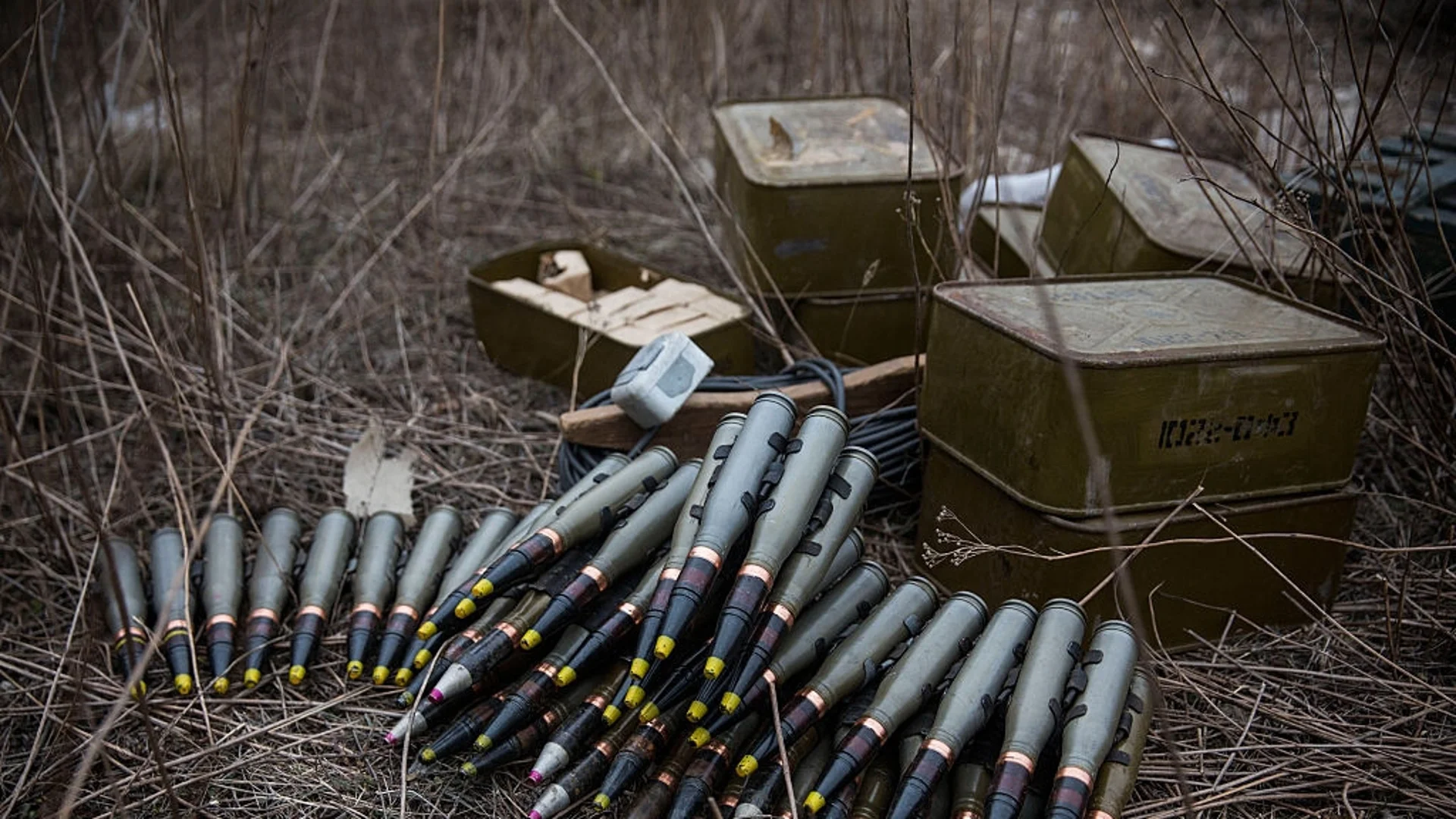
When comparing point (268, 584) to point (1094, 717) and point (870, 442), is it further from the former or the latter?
point (1094, 717)

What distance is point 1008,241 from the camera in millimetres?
4539

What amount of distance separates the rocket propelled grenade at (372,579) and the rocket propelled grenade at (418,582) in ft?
0.13

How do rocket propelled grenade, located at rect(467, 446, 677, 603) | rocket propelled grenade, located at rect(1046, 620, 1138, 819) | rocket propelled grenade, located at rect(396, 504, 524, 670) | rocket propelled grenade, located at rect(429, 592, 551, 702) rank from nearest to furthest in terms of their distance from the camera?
rocket propelled grenade, located at rect(1046, 620, 1138, 819) → rocket propelled grenade, located at rect(429, 592, 551, 702) → rocket propelled grenade, located at rect(467, 446, 677, 603) → rocket propelled grenade, located at rect(396, 504, 524, 670)

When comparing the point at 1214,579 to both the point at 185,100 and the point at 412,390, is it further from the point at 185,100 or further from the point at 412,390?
the point at 185,100

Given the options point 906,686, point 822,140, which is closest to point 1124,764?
point 906,686

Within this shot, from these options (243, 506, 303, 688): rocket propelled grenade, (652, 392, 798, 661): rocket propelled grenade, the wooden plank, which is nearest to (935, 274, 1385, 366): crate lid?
the wooden plank

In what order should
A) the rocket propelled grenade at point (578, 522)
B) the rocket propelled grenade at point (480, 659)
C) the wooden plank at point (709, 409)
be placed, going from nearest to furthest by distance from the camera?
1. the rocket propelled grenade at point (480, 659)
2. the rocket propelled grenade at point (578, 522)
3. the wooden plank at point (709, 409)

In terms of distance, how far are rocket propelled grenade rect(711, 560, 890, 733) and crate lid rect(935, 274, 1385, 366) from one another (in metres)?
0.71

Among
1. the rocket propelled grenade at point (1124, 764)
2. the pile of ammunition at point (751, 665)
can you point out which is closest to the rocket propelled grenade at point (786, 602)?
the pile of ammunition at point (751, 665)

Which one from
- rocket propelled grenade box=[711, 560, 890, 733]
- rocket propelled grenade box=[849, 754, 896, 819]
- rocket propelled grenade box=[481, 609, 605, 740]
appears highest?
rocket propelled grenade box=[711, 560, 890, 733]

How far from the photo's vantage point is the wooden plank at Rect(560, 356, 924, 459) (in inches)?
140

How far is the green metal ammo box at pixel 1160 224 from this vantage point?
3762 millimetres

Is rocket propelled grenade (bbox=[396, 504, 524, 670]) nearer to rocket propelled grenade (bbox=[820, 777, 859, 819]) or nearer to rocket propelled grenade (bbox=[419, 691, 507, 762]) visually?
rocket propelled grenade (bbox=[419, 691, 507, 762])

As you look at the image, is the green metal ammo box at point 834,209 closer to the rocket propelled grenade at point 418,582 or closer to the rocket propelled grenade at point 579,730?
the rocket propelled grenade at point 418,582
